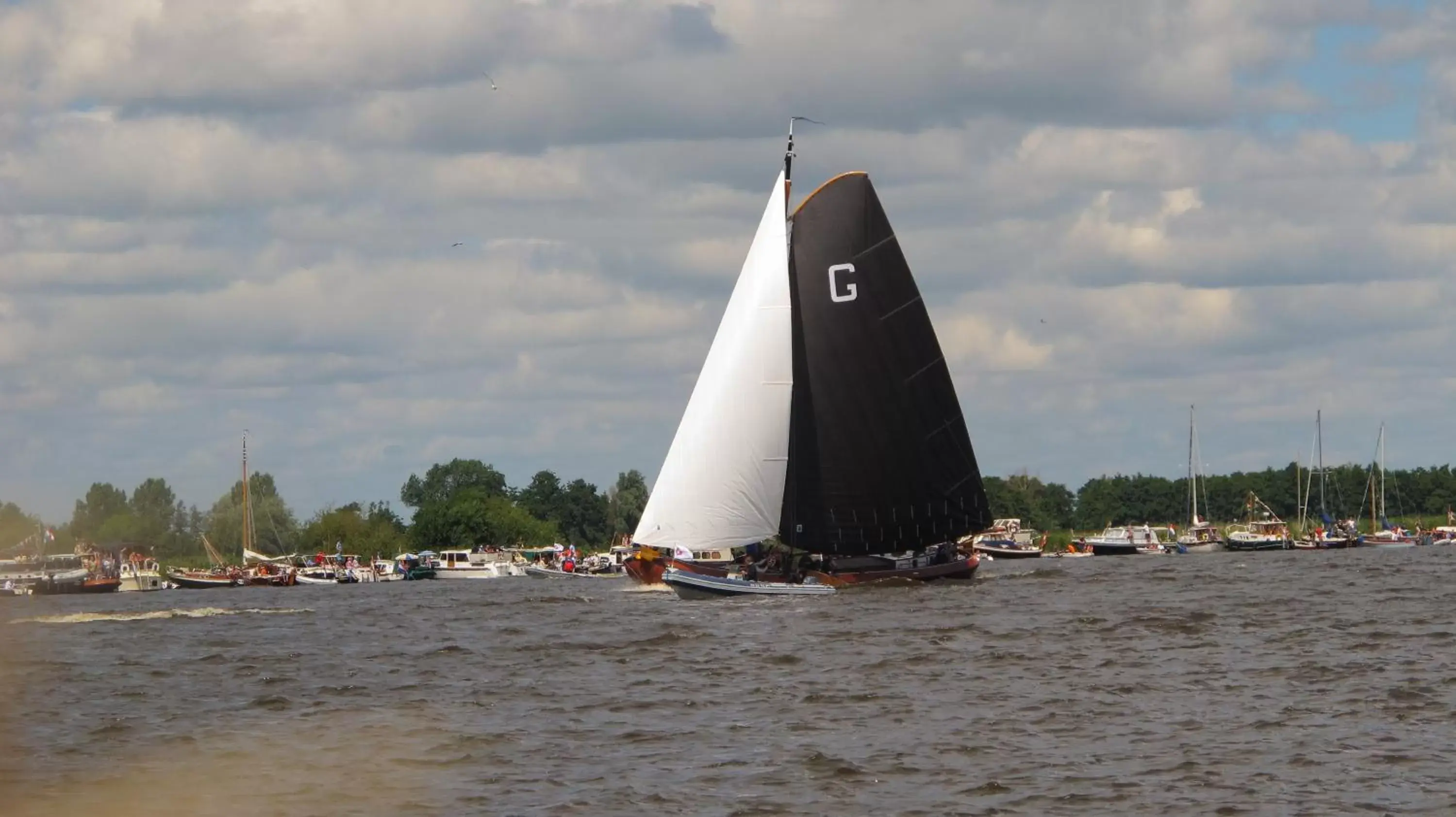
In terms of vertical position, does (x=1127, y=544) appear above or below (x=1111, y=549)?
above

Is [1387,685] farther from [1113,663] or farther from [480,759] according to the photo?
[480,759]

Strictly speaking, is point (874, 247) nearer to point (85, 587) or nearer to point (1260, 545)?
point (85, 587)

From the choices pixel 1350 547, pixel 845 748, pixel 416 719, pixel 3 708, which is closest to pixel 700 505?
pixel 416 719

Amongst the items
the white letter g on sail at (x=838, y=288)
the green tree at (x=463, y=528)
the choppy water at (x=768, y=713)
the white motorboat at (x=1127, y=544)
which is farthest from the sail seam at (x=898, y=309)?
the green tree at (x=463, y=528)

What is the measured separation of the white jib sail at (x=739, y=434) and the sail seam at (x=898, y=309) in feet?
13.3

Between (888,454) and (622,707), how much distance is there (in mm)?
34176

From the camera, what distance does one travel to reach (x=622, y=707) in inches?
1175

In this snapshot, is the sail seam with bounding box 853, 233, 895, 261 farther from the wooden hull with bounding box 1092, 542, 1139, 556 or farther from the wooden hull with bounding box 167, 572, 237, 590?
the wooden hull with bounding box 1092, 542, 1139, 556

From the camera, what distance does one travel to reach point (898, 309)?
63.8 meters

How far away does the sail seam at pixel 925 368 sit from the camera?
63.5 meters

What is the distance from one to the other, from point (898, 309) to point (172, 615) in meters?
32.2

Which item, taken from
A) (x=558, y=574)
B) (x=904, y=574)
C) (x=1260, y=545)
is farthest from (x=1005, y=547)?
(x=904, y=574)

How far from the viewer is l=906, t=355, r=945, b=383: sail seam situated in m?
63.5

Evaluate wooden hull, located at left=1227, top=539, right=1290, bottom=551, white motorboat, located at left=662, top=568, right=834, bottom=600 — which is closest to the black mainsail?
white motorboat, located at left=662, top=568, right=834, bottom=600
